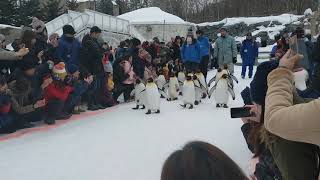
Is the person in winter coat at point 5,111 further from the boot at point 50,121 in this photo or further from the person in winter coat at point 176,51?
the person in winter coat at point 176,51

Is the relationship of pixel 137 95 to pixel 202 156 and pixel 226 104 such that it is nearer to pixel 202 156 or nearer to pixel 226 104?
pixel 226 104

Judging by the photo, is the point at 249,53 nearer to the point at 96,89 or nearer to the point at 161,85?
the point at 161,85

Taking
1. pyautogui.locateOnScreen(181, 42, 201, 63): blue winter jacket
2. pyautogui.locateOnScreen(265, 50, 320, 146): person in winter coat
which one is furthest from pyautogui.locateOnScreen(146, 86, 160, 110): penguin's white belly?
pyautogui.locateOnScreen(265, 50, 320, 146): person in winter coat

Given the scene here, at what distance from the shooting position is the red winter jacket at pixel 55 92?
24.5 feet

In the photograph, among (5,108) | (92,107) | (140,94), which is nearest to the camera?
(5,108)

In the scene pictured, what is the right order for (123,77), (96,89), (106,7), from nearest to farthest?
(96,89)
(123,77)
(106,7)

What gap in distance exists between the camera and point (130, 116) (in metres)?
8.20

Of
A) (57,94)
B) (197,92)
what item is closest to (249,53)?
(197,92)

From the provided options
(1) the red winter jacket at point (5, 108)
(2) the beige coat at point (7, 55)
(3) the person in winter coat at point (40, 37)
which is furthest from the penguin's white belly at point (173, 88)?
(1) the red winter jacket at point (5, 108)

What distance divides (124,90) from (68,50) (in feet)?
6.68

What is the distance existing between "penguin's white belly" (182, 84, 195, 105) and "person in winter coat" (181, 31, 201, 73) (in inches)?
91.5

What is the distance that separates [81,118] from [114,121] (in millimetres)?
625

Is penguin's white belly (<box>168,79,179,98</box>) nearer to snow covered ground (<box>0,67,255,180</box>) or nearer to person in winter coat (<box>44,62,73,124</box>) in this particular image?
snow covered ground (<box>0,67,255,180</box>)

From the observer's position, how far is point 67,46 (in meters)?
8.52
